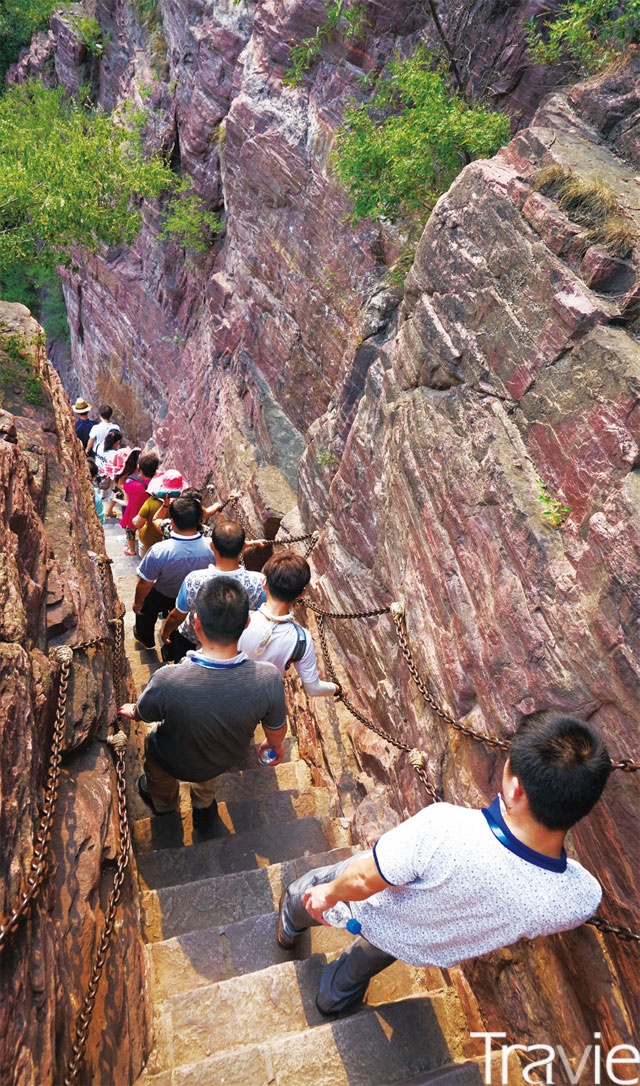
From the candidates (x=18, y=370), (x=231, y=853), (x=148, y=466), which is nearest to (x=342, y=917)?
(x=231, y=853)

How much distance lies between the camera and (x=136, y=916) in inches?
162

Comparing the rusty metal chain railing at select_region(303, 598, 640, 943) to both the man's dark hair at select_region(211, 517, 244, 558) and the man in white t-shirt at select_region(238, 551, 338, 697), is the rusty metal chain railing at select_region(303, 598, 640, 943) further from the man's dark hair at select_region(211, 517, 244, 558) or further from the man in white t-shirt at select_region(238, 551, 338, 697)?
the man's dark hair at select_region(211, 517, 244, 558)

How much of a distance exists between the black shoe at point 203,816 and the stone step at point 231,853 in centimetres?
12

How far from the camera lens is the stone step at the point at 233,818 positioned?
5105 millimetres

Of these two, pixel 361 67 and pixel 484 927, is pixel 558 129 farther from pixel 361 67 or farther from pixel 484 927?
pixel 484 927

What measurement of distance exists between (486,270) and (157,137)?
12316mm

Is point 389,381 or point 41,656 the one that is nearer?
point 41,656

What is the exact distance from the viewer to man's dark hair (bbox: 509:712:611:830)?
247 centimetres

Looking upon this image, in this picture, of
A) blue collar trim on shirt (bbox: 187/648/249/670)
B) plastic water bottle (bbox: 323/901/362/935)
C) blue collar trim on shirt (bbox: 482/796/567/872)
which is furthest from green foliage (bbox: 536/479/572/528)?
plastic water bottle (bbox: 323/901/362/935)

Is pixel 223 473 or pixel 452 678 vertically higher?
pixel 452 678

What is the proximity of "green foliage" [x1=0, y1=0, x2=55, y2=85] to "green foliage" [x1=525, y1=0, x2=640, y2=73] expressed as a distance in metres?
18.1

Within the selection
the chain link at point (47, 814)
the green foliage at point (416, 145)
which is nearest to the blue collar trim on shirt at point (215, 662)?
the chain link at point (47, 814)

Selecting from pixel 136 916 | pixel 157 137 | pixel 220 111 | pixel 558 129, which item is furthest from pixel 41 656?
pixel 157 137

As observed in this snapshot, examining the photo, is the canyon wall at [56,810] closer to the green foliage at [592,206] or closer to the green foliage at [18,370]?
the green foliage at [18,370]
